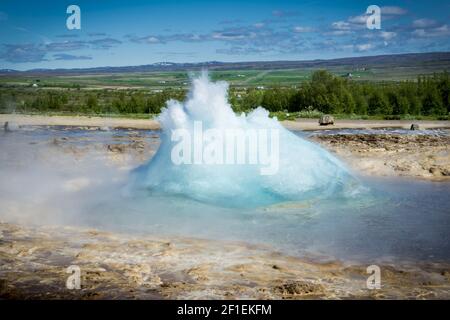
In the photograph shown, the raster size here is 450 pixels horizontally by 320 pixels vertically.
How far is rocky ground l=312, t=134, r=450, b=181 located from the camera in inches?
393

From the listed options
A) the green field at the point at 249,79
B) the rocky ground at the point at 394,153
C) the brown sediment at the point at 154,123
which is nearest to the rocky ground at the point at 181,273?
the rocky ground at the point at 394,153

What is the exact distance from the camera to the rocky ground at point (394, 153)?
9.99 m

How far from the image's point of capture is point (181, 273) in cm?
450

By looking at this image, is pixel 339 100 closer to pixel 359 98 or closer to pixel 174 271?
pixel 359 98

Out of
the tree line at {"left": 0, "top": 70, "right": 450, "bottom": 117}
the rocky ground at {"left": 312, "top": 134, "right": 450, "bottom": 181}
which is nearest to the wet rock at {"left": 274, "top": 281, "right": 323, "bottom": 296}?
the rocky ground at {"left": 312, "top": 134, "right": 450, "bottom": 181}

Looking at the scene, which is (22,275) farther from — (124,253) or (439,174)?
(439,174)

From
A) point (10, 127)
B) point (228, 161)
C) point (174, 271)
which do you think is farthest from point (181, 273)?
point (10, 127)

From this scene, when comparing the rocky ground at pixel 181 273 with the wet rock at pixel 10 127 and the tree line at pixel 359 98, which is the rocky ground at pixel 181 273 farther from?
the tree line at pixel 359 98

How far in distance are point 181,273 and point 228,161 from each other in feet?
11.3

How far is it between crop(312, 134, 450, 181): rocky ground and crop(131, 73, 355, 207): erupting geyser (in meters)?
2.28

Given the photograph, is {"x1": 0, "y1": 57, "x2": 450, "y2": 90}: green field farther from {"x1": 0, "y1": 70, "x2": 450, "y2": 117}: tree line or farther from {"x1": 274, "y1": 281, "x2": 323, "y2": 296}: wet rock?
{"x1": 274, "y1": 281, "x2": 323, "y2": 296}: wet rock

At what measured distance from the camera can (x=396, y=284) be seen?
4.28 meters
